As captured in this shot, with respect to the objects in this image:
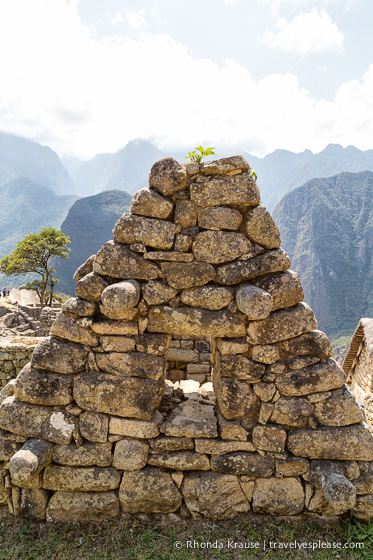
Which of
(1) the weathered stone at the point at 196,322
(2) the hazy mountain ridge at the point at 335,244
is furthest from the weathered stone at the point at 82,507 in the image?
(2) the hazy mountain ridge at the point at 335,244

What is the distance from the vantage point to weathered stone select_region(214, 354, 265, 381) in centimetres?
410

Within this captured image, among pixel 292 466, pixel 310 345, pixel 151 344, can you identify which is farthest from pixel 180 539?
pixel 310 345

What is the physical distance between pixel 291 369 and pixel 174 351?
384 centimetres

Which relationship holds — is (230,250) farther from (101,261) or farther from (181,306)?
(101,261)

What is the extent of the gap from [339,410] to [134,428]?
2.58 m

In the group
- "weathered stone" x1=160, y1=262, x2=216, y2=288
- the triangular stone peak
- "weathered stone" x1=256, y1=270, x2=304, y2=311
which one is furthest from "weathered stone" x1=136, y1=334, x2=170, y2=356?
"weathered stone" x1=256, y1=270, x2=304, y2=311

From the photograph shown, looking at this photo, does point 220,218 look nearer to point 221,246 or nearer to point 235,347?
point 221,246

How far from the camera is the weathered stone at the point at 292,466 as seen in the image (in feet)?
13.4

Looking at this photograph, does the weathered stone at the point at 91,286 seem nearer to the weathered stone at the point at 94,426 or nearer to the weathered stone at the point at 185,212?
the weathered stone at the point at 185,212

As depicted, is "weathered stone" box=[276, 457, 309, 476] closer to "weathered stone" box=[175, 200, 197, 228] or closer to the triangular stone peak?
the triangular stone peak

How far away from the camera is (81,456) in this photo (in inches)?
163

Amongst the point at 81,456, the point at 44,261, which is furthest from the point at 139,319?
the point at 44,261

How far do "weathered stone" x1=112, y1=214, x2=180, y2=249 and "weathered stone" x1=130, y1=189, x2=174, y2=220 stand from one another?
0.08 m

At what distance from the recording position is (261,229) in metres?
4.18
